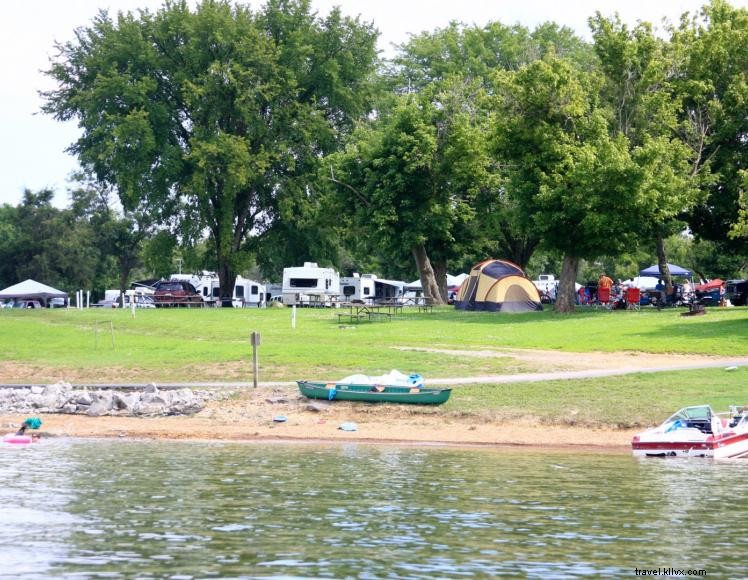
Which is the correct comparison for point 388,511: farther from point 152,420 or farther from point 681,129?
point 681,129

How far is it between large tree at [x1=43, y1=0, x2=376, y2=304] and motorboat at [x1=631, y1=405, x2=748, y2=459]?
50000 millimetres

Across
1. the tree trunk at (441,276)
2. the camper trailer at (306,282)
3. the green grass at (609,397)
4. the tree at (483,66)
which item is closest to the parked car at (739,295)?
the tree at (483,66)

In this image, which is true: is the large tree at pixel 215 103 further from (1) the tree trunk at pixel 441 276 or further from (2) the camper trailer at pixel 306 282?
(1) the tree trunk at pixel 441 276

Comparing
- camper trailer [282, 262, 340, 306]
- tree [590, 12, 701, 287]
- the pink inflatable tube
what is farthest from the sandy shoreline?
camper trailer [282, 262, 340, 306]

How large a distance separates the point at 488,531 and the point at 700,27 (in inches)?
1834

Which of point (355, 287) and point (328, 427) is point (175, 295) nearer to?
point (355, 287)

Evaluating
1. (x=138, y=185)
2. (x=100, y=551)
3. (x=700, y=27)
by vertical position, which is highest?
(x=700, y=27)

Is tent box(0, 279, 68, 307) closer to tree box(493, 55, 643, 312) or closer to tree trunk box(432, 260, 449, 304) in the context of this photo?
tree trunk box(432, 260, 449, 304)

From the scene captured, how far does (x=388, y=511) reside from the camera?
1769 cm

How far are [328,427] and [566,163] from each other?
2610cm

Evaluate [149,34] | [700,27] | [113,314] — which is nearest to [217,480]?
[113,314]

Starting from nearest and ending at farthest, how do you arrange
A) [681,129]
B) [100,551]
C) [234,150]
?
[100,551] → [681,129] → [234,150]

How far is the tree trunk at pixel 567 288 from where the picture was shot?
5400cm

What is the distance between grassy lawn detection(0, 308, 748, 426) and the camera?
2977 cm
